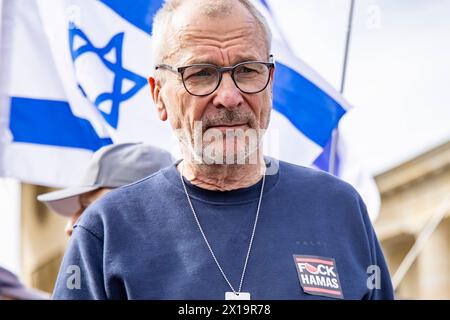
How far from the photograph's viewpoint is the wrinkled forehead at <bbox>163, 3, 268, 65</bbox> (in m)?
1.76

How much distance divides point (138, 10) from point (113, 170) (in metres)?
0.96

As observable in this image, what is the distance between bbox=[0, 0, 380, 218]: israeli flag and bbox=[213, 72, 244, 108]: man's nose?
1670 mm

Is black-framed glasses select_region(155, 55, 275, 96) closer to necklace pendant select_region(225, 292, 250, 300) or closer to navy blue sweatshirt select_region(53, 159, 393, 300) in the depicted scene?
navy blue sweatshirt select_region(53, 159, 393, 300)

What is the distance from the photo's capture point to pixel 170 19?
1.86 m

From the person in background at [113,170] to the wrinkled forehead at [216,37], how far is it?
989 mm

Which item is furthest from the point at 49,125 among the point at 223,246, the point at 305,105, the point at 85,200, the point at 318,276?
the point at 318,276

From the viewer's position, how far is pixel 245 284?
1645mm

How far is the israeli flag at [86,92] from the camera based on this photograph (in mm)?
3443

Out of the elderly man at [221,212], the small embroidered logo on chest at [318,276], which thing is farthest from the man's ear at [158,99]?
the small embroidered logo on chest at [318,276]

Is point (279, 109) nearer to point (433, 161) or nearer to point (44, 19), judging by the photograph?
point (433, 161)

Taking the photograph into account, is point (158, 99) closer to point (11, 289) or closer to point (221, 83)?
A: point (221, 83)

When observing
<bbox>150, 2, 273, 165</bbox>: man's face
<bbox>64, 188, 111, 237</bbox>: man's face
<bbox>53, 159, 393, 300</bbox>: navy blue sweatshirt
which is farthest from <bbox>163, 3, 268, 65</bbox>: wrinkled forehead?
<bbox>64, 188, 111, 237</bbox>: man's face

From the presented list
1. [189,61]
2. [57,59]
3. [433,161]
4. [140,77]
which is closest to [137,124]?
[140,77]
